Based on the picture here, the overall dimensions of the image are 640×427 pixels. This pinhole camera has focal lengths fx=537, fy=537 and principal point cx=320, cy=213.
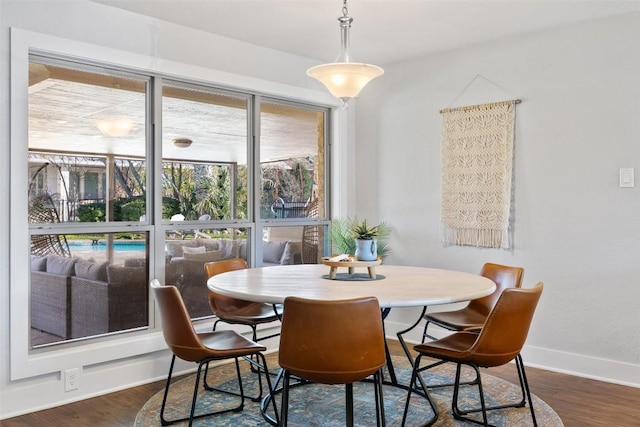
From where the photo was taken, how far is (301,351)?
7.29 feet

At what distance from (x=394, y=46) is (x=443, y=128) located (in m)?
0.79

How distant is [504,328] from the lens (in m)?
2.46

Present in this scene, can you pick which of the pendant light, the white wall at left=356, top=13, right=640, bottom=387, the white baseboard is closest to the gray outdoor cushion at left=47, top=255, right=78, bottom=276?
the pendant light

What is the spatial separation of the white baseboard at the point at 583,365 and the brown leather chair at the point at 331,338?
2.20 meters

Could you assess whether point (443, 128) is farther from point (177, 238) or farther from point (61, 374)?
point (61, 374)

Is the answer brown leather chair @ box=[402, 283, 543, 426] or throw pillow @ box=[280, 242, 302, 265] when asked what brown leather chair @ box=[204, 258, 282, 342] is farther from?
brown leather chair @ box=[402, 283, 543, 426]

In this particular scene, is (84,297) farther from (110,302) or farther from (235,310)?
(235,310)

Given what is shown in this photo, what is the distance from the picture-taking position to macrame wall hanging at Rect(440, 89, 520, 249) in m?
4.11

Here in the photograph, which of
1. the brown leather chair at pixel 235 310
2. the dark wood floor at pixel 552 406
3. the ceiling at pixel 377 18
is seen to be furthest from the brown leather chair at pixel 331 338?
the ceiling at pixel 377 18

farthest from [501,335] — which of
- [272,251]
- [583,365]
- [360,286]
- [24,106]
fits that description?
[24,106]

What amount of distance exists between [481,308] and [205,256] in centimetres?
201

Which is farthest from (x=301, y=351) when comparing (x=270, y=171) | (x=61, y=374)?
(x=270, y=171)

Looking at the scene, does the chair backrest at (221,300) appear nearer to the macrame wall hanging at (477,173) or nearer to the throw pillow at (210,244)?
the throw pillow at (210,244)

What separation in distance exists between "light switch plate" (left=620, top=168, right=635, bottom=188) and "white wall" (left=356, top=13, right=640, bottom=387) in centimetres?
3
